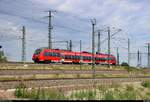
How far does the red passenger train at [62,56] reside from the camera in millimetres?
67750

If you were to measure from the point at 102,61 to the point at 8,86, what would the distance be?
60.6 metres

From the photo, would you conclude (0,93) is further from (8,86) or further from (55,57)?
(55,57)

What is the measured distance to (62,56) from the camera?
7275cm

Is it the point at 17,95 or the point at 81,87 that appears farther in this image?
the point at 81,87

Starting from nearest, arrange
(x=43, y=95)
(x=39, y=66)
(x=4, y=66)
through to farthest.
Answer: (x=43, y=95) → (x=4, y=66) → (x=39, y=66)

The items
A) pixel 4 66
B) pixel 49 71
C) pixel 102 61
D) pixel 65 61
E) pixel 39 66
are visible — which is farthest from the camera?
pixel 102 61

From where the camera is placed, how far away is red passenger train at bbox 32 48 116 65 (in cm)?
6775

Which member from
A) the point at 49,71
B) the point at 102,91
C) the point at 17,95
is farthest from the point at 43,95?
the point at 49,71

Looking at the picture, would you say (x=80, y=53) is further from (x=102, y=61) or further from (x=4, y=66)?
(x=4, y=66)

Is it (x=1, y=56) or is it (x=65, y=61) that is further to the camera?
(x=1, y=56)

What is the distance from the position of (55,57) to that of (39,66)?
12.9 metres

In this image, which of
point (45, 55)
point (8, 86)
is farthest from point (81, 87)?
point (45, 55)

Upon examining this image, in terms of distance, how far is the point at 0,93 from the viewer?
21969mm

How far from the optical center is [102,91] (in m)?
28.4
